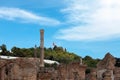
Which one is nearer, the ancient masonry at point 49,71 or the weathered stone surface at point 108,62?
the ancient masonry at point 49,71

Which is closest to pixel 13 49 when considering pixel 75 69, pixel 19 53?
pixel 19 53

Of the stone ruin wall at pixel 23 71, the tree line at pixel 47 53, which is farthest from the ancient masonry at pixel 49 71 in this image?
the tree line at pixel 47 53

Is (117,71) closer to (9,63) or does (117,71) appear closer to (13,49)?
(9,63)

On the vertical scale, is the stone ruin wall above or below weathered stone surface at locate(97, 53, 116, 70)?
below

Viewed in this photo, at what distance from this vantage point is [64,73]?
1085 inches

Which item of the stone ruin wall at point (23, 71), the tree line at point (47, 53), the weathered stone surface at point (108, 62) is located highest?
the tree line at point (47, 53)

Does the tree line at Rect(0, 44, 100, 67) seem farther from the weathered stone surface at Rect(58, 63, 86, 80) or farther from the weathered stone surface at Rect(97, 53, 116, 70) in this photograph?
the weathered stone surface at Rect(97, 53, 116, 70)

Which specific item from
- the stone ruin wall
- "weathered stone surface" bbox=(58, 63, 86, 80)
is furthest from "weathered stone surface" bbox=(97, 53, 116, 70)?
"weathered stone surface" bbox=(58, 63, 86, 80)

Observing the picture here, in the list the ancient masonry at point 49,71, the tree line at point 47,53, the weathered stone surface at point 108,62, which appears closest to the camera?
the ancient masonry at point 49,71

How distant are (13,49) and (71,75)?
5683 cm

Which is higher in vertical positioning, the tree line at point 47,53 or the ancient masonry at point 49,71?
the tree line at point 47,53

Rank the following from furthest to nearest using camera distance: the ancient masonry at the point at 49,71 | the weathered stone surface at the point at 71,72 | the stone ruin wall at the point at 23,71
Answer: the weathered stone surface at the point at 71,72 < the ancient masonry at the point at 49,71 < the stone ruin wall at the point at 23,71

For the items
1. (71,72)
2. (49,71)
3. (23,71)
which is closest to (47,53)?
(71,72)

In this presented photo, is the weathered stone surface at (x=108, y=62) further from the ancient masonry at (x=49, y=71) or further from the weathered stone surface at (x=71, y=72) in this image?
the weathered stone surface at (x=71, y=72)
